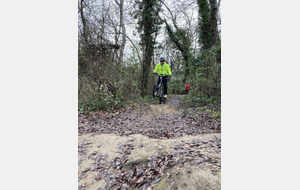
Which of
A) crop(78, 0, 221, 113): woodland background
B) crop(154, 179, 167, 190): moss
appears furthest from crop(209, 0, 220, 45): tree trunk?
crop(154, 179, 167, 190): moss

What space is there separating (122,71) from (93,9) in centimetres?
340

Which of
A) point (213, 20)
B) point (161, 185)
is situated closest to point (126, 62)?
point (213, 20)

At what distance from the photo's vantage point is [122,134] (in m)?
3.49

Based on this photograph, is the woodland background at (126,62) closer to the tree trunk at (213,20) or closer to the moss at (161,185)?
the tree trunk at (213,20)

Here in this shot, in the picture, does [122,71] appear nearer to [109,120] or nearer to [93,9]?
[109,120]

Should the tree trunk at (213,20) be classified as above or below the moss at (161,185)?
above

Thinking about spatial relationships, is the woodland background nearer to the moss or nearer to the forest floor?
the forest floor

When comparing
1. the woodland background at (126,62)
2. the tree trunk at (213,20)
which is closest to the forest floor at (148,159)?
the woodland background at (126,62)

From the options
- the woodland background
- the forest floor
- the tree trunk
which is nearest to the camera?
the forest floor

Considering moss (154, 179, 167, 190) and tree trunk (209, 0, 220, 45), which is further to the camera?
tree trunk (209, 0, 220, 45)

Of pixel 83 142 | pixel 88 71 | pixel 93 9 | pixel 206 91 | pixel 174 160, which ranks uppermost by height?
pixel 93 9

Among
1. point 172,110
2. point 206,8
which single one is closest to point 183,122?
point 172,110

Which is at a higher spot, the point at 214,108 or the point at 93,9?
the point at 93,9

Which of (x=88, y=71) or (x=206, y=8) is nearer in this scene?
(x=88, y=71)
